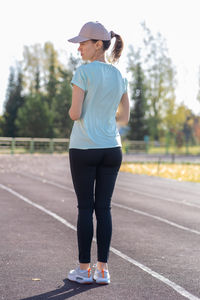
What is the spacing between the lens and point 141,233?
7.10m

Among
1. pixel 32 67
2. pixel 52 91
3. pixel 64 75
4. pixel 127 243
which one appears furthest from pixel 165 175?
pixel 32 67

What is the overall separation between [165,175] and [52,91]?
37.2 m

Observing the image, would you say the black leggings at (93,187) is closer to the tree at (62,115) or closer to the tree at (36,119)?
the tree at (62,115)

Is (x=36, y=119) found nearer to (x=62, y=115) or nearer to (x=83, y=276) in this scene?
(x=62, y=115)

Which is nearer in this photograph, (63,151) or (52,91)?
(63,151)

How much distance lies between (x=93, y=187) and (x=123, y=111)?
69 cm

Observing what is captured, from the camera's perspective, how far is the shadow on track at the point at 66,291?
4.08 metres

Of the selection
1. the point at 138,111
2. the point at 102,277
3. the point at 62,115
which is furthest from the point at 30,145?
the point at 102,277

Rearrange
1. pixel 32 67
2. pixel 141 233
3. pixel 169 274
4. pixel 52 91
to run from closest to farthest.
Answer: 1. pixel 169 274
2. pixel 141 233
3. pixel 52 91
4. pixel 32 67

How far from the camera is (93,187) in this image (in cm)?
440

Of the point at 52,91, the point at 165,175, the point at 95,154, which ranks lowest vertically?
the point at 165,175

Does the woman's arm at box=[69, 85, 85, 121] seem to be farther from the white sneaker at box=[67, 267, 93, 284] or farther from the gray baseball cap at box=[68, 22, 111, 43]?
the white sneaker at box=[67, 267, 93, 284]

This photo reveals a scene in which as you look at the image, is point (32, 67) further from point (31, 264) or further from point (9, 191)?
point (31, 264)

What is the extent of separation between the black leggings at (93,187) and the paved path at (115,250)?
1.26 ft
